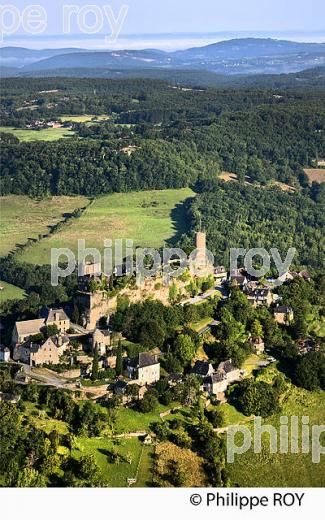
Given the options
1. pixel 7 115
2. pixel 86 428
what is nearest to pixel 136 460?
pixel 86 428

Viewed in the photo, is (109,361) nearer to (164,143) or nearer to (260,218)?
(260,218)

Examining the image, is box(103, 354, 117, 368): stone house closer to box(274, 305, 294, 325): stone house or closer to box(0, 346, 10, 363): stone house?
box(0, 346, 10, 363): stone house

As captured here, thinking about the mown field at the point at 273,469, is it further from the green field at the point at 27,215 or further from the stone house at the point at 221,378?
the green field at the point at 27,215

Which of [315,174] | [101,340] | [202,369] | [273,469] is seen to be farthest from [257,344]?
[315,174]

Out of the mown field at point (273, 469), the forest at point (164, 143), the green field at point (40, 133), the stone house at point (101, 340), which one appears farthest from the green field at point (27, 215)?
the mown field at point (273, 469)

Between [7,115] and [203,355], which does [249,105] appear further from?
[203,355]

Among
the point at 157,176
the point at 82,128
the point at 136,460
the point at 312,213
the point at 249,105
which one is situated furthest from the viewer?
the point at 249,105
